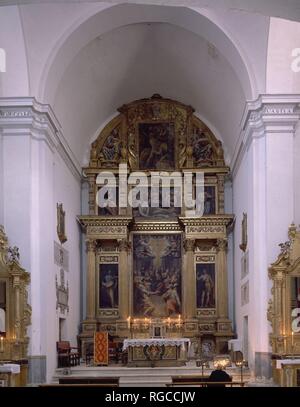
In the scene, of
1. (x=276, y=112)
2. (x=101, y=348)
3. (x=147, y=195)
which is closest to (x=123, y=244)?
(x=147, y=195)

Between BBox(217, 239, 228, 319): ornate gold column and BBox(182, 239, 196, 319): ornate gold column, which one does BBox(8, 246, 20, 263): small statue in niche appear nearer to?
BBox(182, 239, 196, 319): ornate gold column

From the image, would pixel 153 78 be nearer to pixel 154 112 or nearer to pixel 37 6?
pixel 154 112

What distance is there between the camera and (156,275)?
25312mm

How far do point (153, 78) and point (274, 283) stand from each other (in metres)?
9.12

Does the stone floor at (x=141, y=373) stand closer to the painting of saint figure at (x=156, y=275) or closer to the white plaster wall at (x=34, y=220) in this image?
the white plaster wall at (x=34, y=220)

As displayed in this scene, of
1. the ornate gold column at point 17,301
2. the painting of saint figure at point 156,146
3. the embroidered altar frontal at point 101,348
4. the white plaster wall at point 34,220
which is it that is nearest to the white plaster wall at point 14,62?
the white plaster wall at point 34,220

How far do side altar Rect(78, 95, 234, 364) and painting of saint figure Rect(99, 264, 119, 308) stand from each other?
3 cm

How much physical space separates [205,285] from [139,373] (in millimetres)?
6181

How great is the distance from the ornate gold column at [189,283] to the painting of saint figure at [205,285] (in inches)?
7.9

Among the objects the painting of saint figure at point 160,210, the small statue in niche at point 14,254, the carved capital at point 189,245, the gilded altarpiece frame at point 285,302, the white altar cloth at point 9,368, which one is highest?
the painting of saint figure at point 160,210

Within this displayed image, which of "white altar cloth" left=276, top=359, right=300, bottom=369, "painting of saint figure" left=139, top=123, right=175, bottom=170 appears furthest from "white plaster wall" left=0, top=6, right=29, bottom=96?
"white altar cloth" left=276, top=359, right=300, bottom=369

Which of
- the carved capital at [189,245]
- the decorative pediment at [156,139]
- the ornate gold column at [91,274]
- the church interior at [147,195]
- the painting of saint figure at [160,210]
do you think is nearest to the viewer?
the church interior at [147,195]

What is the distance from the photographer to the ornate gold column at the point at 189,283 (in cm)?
2467
